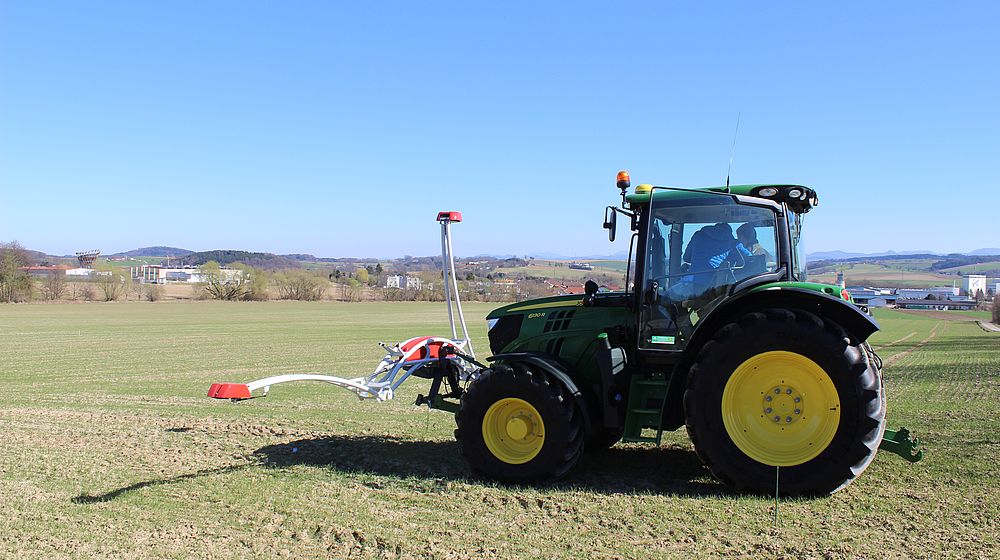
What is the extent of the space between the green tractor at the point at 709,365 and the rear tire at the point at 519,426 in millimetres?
11

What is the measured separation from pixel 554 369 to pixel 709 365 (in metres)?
1.30

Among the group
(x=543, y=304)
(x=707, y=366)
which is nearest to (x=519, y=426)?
(x=543, y=304)

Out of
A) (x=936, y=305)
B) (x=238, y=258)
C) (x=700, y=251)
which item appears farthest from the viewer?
(x=238, y=258)

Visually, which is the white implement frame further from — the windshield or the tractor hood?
the windshield

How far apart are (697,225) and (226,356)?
21249 millimetres

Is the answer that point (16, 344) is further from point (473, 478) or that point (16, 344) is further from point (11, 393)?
point (473, 478)

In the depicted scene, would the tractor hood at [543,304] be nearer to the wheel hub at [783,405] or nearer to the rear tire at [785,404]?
the rear tire at [785,404]

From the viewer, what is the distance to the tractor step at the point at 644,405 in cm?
650

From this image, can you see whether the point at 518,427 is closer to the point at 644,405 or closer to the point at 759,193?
the point at 644,405

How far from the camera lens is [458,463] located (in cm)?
779

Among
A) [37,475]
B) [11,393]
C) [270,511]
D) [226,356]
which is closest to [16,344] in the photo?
[226,356]

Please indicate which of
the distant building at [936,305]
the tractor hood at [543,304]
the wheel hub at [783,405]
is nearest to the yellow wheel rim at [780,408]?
the wheel hub at [783,405]

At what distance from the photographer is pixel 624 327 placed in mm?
7039

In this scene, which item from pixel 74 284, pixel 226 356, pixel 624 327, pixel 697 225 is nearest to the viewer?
pixel 697 225
